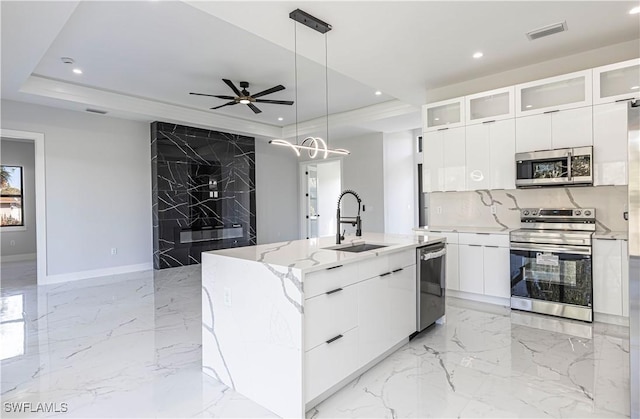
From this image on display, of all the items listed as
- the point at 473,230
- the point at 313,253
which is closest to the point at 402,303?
the point at 313,253

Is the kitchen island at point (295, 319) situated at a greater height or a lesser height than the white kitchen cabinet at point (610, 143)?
lesser

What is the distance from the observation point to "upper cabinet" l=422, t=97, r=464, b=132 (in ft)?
14.8

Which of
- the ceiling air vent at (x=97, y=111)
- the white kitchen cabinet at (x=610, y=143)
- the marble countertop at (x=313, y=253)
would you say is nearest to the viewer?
the marble countertop at (x=313, y=253)

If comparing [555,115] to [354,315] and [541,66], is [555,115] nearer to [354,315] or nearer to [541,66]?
[541,66]

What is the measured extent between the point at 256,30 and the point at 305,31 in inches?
17.3

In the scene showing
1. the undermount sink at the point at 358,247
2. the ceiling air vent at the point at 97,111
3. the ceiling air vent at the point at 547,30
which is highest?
the ceiling air vent at the point at 547,30

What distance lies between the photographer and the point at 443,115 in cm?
468

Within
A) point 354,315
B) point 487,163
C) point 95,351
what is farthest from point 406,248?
point 95,351

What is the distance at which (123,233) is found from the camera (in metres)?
6.32

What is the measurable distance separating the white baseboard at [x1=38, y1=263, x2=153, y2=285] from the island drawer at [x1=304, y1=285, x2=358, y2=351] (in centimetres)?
544

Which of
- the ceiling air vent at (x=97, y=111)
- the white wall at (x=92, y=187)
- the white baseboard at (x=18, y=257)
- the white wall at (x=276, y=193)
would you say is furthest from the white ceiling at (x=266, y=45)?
the white baseboard at (x=18, y=257)

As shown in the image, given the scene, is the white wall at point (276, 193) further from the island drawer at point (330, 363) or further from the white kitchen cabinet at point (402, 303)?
the island drawer at point (330, 363)

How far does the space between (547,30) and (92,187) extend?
6732 millimetres

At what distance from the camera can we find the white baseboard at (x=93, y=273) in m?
5.50
